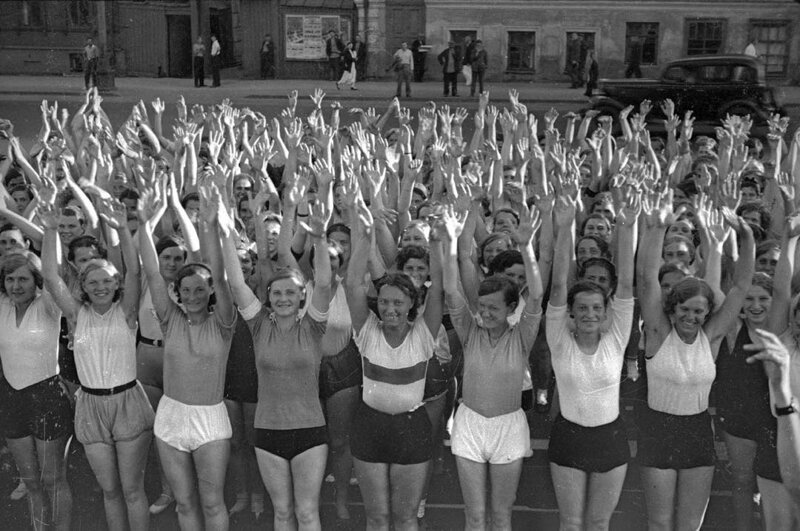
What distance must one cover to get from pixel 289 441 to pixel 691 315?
194cm

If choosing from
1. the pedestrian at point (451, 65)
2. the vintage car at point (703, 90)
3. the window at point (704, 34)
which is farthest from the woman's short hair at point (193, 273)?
the window at point (704, 34)

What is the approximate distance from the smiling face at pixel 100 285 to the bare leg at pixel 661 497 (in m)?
2.65

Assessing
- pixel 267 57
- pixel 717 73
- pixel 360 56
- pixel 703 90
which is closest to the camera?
pixel 703 90

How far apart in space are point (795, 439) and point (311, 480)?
6.77 feet

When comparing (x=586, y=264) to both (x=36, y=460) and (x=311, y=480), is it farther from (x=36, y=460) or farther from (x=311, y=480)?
(x=36, y=460)

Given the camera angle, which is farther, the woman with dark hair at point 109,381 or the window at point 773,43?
the window at point 773,43

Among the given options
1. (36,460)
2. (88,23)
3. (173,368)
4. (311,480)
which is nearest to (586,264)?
(311,480)

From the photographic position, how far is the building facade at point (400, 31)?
26.8m

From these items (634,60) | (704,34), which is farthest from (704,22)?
(634,60)

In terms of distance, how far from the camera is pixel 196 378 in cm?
445

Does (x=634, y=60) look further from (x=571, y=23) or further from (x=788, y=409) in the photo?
(x=788, y=409)

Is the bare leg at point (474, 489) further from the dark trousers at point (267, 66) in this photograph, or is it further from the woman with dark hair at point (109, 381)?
the dark trousers at point (267, 66)

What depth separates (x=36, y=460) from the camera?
475 centimetres

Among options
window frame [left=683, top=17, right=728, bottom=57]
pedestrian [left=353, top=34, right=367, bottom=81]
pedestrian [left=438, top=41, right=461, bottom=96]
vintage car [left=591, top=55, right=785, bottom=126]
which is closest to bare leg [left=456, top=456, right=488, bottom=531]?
vintage car [left=591, top=55, right=785, bottom=126]
